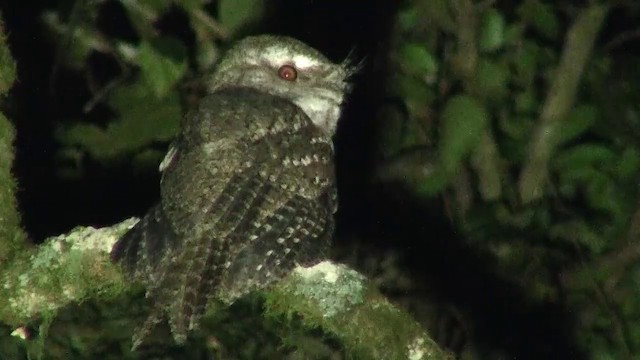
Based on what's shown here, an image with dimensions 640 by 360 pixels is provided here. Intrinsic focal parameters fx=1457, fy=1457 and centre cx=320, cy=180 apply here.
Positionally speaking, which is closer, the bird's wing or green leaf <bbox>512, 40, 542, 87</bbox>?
the bird's wing

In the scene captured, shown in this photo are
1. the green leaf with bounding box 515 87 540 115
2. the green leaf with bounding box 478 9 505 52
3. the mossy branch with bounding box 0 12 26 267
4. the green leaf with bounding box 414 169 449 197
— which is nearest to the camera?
the mossy branch with bounding box 0 12 26 267

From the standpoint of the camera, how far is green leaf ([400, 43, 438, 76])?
577 centimetres

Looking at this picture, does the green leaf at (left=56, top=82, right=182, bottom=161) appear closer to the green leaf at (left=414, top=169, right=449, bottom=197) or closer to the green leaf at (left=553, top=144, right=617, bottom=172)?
the green leaf at (left=414, top=169, right=449, bottom=197)

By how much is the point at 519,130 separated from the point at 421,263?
72 cm

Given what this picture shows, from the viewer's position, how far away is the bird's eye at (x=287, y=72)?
16.0ft

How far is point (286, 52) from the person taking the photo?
4.90 meters

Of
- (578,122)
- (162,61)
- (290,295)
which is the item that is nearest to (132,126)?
(162,61)

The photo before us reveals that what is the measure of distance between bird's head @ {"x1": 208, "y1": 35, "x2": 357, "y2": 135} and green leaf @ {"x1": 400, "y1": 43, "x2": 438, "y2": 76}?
0.83 metres

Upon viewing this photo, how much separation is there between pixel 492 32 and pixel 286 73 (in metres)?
1.19

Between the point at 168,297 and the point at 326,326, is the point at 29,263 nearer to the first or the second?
the point at 168,297

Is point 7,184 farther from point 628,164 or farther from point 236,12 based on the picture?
point 628,164

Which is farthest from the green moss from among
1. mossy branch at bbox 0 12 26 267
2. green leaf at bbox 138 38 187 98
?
green leaf at bbox 138 38 187 98

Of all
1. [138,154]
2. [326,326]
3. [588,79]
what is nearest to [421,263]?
[588,79]

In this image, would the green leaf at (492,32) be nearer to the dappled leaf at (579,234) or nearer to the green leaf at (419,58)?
the green leaf at (419,58)
